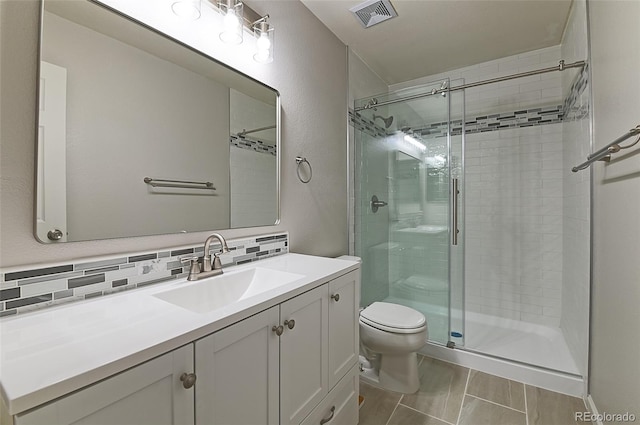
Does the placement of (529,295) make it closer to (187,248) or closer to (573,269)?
(573,269)

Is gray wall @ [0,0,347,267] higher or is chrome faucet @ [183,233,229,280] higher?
gray wall @ [0,0,347,267]

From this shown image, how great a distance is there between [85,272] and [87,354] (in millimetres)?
449

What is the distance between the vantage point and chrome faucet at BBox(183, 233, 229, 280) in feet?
3.72

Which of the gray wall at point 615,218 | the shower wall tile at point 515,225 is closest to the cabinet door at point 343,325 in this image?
the gray wall at point 615,218

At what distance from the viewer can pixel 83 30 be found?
95cm

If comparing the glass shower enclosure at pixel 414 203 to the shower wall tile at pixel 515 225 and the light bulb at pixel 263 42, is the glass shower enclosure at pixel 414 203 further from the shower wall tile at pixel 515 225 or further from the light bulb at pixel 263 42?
the light bulb at pixel 263 42

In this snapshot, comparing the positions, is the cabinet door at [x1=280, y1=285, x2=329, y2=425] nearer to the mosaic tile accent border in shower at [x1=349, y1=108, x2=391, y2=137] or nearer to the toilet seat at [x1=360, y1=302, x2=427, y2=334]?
the toilet seat at [x1=360, y1=302, x2=427, y2=334]

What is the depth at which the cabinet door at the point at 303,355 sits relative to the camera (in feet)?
3.18

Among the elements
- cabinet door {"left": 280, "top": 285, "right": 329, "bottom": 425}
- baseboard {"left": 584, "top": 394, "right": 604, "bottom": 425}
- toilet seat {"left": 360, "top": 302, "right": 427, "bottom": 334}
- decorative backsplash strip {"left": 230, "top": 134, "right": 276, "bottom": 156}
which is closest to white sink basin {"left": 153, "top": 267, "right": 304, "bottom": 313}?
cabinet door {"left": 280, "top": 285, "right": 329, "bottom": 425}

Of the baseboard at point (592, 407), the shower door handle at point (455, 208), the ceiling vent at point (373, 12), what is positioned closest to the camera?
the baseboard at point (592, 407)

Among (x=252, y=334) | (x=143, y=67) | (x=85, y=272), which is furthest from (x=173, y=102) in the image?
(x=252, y=334)

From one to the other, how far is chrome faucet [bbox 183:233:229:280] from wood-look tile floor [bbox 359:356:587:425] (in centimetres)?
117

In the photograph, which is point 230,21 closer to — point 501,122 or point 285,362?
point 285,362

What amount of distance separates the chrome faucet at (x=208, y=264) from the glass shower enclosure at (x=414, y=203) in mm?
1481
